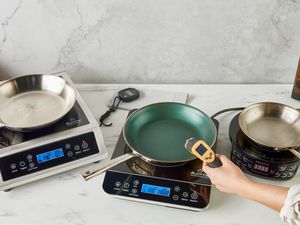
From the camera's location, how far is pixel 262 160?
32.0 inches

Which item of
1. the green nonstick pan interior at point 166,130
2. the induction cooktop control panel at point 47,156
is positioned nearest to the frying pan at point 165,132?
the green nonstick pan interior at point 166,130

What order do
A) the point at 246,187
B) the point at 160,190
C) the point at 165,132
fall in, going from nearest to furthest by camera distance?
the point at 246,187 < the point at 160,190 < the point at 165,132

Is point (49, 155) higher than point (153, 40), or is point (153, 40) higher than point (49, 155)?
point (153, 40)

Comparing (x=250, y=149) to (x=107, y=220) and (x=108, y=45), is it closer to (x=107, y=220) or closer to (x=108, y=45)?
(x=107, y=220)

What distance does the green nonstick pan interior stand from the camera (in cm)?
86

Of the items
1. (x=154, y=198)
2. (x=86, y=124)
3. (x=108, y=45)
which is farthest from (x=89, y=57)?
(x=154, y=198)

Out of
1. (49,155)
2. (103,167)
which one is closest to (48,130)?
(49,155)

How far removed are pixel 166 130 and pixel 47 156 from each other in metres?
0.29

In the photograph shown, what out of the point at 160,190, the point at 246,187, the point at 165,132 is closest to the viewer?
the point at 246,187

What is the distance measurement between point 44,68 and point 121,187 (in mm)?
533

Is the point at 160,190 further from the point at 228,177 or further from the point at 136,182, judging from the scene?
the point at 228,177

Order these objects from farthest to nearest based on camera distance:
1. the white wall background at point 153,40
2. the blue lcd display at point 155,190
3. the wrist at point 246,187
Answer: the white wall background at point 153,40
the blue lcd display at point 155,190
the wrist at point 246,187

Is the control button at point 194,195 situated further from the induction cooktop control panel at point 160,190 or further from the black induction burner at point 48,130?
the black induction burner at point 48,130

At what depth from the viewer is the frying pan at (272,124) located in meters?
0.86
